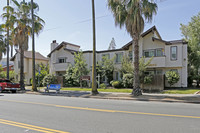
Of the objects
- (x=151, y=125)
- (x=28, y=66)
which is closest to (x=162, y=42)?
(x=151, y=125)

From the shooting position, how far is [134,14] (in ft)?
47.7

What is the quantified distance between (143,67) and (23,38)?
1589cm

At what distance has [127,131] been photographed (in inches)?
209

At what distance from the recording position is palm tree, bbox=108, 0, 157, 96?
14.4m

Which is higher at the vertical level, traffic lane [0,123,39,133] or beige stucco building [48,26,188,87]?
beige stucco building [48,26,188,87]

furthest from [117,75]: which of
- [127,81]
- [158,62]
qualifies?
[158,62]

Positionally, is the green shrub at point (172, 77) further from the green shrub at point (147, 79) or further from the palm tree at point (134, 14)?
the palm tree at point (134, 14)

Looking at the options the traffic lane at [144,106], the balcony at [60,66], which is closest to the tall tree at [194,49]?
the traffic lane at [144,106]

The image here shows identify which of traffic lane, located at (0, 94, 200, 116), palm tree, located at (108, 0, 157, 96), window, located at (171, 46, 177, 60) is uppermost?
palm tree, located at (108, 0, 157, 96)

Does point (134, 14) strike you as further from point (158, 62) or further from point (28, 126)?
point (28, 126)

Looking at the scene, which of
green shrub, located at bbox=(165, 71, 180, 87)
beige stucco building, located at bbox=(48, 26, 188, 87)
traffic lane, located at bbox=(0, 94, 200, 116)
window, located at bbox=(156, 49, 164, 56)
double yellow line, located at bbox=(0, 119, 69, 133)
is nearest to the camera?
double yellow line, located at bbox=(0, 119, 69, 133)

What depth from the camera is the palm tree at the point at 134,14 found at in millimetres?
14387

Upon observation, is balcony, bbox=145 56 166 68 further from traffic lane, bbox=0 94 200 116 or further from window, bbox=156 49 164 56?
traffic lane, bbox=0 94 200 116

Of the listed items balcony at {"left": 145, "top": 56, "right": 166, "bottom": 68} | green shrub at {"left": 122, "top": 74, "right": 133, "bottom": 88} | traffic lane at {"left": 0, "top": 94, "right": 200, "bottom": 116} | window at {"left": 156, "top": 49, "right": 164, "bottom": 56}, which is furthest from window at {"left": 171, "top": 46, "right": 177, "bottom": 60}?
traffic lane at {"left": 0, "top": 94, "right": 200, "bottom": 116}
